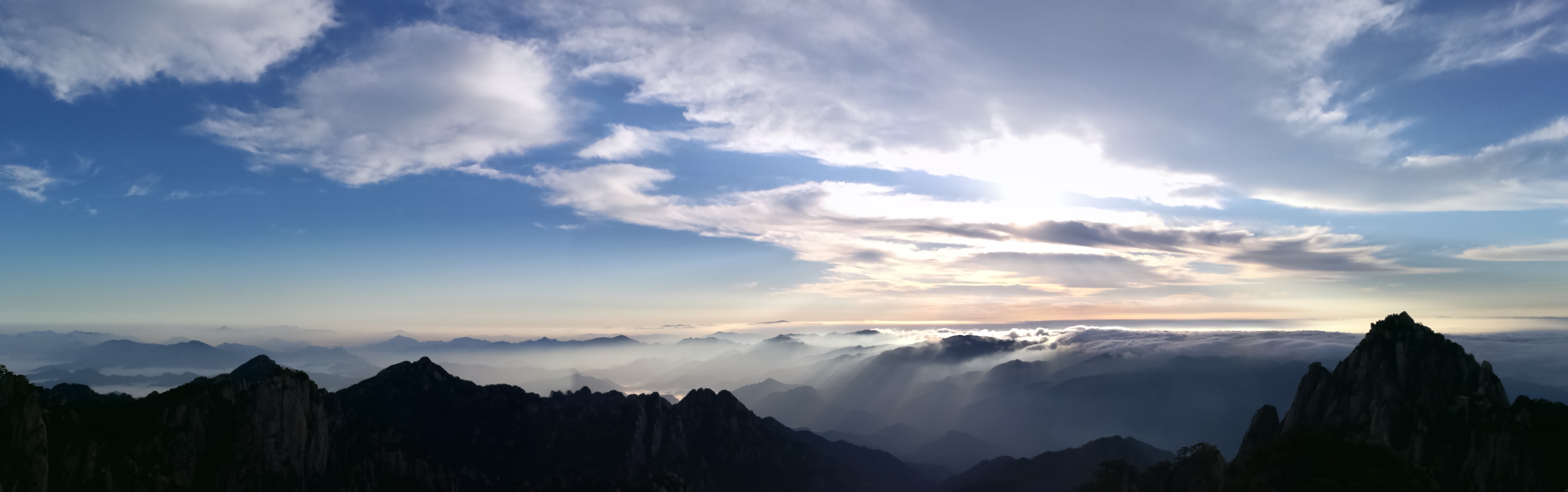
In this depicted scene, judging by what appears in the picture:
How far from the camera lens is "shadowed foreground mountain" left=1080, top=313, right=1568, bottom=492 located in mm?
94312

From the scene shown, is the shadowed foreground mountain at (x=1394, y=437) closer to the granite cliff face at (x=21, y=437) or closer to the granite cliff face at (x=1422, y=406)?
the granite cliff face at (x=1422, y=406)

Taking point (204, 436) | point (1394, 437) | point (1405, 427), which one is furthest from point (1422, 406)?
point (204, 436)

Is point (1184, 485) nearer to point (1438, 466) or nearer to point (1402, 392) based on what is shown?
point (1438, 466)

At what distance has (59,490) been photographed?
4461 inches

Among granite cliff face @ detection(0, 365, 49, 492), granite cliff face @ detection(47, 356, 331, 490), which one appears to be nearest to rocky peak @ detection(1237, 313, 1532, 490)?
granite cliff face @ detection(0, 365, 49, 492)

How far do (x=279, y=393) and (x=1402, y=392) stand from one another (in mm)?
290784

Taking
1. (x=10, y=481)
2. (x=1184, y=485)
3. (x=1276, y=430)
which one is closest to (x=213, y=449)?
(x=10, y=481)

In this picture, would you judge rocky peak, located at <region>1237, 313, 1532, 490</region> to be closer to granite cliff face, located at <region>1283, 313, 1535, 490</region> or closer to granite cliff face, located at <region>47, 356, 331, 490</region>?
granite cliff face, located at <region>1283, 313, 1535, 490</region>

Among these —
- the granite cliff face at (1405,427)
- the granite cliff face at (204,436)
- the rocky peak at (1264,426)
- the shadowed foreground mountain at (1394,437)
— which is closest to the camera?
the shadowed foreground mountain at (1394,437)

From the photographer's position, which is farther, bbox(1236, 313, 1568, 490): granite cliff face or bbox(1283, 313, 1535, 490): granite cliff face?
bbox(1283, 313, 1535, 490): granite cliff face

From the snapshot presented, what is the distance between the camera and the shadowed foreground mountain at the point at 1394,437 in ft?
309

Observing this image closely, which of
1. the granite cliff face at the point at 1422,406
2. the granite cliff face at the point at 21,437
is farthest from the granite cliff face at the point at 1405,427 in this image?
the granite cliff face at the point at 21,437

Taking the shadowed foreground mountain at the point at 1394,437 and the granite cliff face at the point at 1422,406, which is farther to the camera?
the granite cliff face at the point at 1422,406

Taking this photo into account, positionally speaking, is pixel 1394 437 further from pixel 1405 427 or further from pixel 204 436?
pixel 204 436
